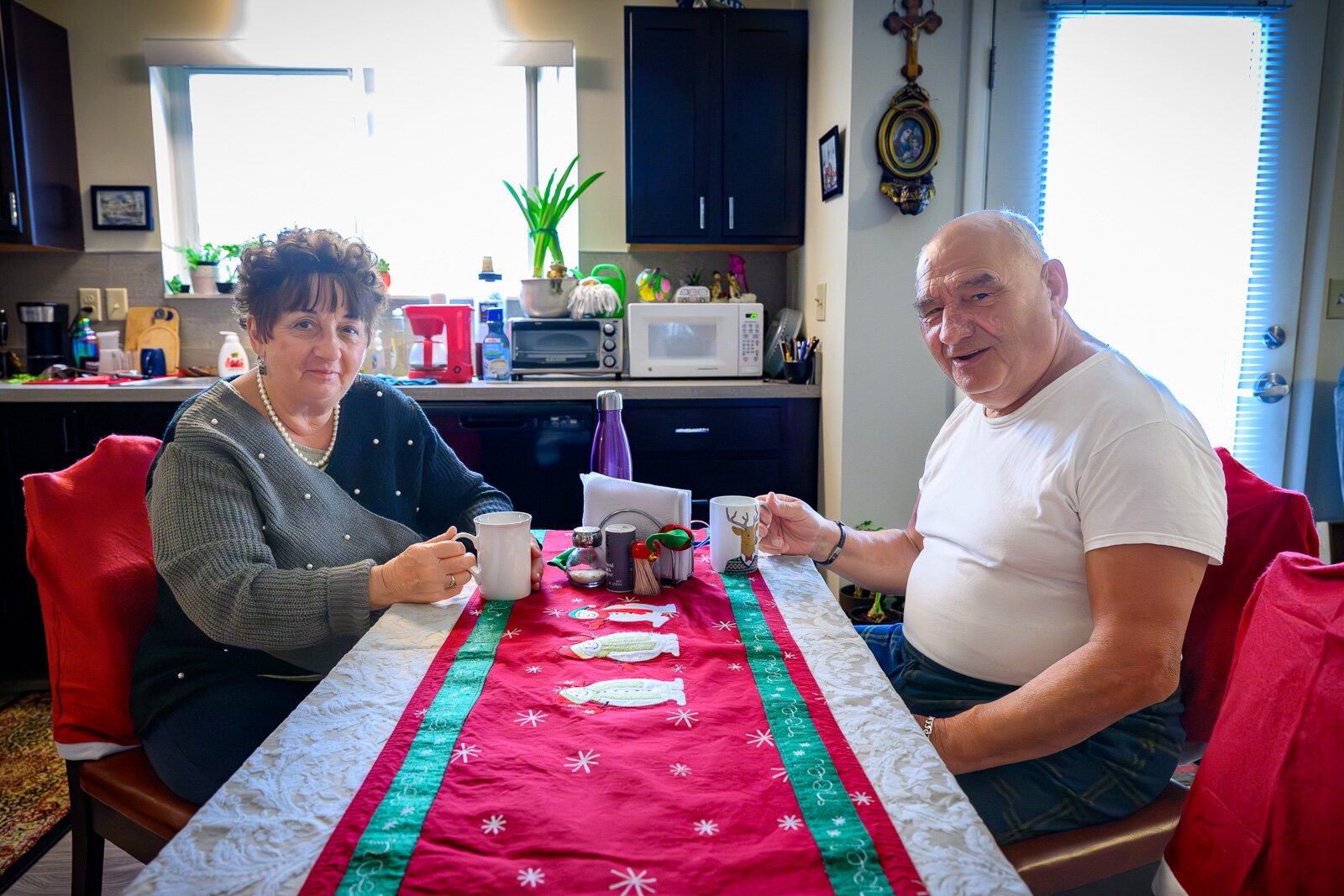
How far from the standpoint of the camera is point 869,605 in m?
2.63

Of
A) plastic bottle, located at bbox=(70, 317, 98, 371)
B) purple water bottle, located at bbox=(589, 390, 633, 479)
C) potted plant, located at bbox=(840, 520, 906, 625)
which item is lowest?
potted plant, located at bbox=(840, 520, 906, 625)

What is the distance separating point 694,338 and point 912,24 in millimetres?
1195

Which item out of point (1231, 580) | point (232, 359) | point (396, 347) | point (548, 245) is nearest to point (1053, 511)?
point (1231, 580)

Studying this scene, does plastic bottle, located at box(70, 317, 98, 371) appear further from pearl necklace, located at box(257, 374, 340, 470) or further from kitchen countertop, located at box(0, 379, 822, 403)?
pearl necklace, located at box(257, 374, 340, 470)

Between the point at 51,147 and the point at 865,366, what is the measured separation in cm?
305

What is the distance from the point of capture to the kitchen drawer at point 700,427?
2.89 metres

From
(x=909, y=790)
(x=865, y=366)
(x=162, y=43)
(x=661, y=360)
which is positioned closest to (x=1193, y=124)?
(x=865, y=366)

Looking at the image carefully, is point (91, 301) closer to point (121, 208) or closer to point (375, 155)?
point (121, 208)

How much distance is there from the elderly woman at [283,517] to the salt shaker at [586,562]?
0.20ft

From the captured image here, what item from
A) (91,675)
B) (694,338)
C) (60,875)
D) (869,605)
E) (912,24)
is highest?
(912,24)

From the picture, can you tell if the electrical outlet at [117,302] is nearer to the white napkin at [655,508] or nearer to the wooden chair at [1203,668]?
the white napkin at [655,508]

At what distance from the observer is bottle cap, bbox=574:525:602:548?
128cm

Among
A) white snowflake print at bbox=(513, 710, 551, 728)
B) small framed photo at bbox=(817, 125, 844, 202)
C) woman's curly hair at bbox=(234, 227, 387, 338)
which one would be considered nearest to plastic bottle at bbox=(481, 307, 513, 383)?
small framed photo at bbox=(817, 125, 844, 202)

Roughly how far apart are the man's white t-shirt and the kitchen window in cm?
254
